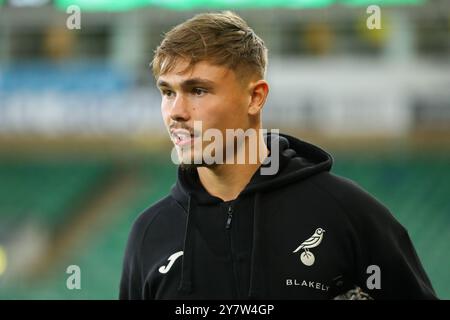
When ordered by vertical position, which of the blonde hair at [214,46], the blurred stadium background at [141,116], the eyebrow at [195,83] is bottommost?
the blurred stadium background at [141,116]

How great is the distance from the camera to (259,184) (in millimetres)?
2639

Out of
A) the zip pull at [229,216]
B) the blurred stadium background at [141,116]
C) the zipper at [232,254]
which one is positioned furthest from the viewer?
the blurred stadium background at [141,116]

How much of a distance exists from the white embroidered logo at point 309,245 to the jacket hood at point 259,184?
14 centimetres

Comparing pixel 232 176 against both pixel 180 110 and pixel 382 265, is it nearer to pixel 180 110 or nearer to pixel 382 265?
pixel 180 110

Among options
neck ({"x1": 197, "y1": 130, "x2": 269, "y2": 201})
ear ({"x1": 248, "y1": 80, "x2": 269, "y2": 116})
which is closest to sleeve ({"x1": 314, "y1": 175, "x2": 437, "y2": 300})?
neck ({"x1": 197, "y1": 130, "x2": 269, "y2": 201})

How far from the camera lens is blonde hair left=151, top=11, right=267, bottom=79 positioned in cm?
253

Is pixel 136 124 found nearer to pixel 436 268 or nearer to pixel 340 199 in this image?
pixel 436 268

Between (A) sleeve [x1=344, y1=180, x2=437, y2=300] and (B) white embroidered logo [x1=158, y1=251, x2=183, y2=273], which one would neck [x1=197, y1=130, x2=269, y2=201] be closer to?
(B) white embroidered logo [x1=158, y1=251, x2=183, y2=273]

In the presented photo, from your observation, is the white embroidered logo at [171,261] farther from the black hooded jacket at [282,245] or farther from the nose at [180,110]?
the nose at [180,110]

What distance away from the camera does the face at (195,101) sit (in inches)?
98.5

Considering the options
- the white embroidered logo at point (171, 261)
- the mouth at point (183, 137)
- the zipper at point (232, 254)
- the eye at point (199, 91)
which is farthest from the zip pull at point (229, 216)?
the eye at point (199, 91)

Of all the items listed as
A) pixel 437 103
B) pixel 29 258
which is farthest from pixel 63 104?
pixel 437 103

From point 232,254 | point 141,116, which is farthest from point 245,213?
point 141,116
